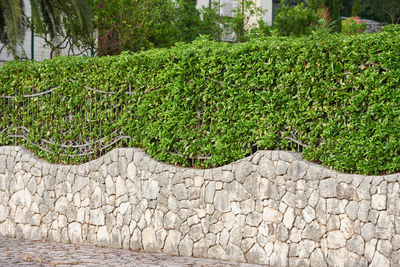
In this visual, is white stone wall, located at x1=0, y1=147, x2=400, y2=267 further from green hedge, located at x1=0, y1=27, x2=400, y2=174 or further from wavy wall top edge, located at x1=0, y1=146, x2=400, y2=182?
green hedge, located at x1=0, y1=27, x2=400, y2=174

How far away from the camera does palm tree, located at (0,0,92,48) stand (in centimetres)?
1356

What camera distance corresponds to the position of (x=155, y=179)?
1005 cm

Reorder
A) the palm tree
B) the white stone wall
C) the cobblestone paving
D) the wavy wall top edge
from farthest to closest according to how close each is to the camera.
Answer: the palm tree, the cobblestone paving, the wavy wall top edge, the white stone wall

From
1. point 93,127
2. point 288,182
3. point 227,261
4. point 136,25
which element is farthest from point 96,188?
point 136,25

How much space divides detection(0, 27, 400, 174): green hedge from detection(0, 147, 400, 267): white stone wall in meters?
0.29

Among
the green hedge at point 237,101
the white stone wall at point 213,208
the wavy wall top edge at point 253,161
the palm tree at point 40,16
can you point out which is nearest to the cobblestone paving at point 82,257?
the white stone wall at point 213,208

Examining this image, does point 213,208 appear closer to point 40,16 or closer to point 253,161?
point 253,161

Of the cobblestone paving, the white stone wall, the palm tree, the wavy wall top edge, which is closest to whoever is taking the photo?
the white stone wall

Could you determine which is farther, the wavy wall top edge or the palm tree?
the palm tree

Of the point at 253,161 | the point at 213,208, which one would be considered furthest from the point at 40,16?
the point at 253,161

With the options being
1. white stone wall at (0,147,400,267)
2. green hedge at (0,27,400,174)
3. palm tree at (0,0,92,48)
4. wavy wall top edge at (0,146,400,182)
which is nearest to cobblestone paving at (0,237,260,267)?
white stone wall at (0,147,400,267)

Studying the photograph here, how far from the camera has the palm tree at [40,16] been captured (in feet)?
44.5

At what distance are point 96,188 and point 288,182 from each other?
12.8 feet

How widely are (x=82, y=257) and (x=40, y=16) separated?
7086 mm
